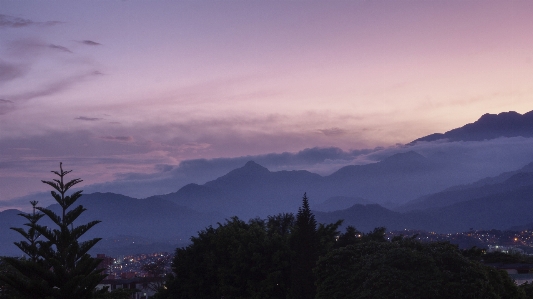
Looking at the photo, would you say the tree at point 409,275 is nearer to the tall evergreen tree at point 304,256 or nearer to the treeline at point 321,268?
Answer: the treeline at point 321,268

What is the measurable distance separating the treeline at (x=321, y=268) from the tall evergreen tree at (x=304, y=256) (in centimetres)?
6

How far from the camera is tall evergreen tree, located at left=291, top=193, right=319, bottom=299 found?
34.2m

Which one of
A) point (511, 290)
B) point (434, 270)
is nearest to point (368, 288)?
point (434, 270)

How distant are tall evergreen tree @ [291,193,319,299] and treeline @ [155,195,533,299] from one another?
0.06 metres

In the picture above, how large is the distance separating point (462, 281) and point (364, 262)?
4920 millimetres

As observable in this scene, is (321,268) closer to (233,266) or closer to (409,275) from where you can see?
(409,275)

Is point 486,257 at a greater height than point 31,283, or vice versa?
point 31,283

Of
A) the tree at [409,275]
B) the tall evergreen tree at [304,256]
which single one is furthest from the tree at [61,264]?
the tall evergreen tree at [304,256]

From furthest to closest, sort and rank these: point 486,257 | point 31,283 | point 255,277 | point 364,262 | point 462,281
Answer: point 486,257 < point 255,277 < point 364,262 < point 462,281 < point 31,283

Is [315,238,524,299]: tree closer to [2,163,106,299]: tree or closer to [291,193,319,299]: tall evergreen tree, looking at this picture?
[291,193,319,299]: tall evergreen tree

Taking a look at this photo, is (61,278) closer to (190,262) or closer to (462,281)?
(462,281)

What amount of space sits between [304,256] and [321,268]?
567 cm

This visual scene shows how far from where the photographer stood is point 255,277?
38.1 m

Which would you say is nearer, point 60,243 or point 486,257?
point 60,243
